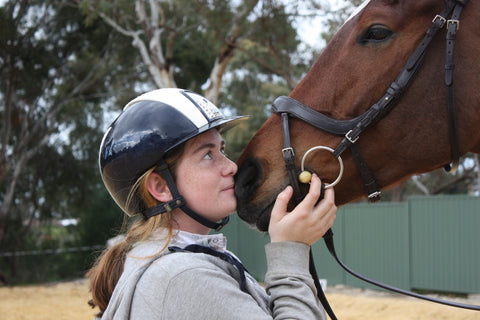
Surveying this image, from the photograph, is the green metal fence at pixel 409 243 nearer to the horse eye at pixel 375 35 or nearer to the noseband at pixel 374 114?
the noseband at pixel 374 114

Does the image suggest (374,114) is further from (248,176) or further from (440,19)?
(248,176)

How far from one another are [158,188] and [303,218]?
563 mm

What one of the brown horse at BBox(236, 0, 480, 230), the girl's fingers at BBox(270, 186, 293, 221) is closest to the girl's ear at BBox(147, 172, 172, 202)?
the brown horse at BBox(236, 0, 480, 230)

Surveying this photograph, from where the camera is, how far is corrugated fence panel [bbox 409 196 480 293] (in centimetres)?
934

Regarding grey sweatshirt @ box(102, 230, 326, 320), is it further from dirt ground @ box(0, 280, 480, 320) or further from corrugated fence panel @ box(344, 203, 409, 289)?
corrugated fence panel @ box(344, 203, 409, 289)

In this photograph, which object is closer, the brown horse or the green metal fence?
the brown horse

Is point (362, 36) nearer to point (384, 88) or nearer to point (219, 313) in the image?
point (384, 88)

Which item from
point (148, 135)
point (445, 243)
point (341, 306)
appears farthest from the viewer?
point (445, 243)

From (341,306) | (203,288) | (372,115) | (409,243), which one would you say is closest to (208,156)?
(203,288)

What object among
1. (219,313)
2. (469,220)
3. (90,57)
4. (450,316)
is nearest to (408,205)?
(469,220)

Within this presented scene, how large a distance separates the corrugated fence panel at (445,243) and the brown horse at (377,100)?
8.56m

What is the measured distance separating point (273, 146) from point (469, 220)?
8965 mm

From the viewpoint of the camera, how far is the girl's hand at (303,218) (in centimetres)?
159

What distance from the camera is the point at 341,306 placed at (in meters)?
8.82
